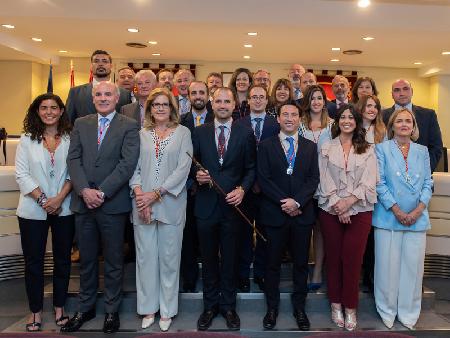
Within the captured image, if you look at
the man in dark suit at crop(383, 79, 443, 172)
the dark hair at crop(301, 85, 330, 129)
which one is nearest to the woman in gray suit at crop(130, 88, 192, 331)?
the dark hair at crop(301, 85, 330, 129)

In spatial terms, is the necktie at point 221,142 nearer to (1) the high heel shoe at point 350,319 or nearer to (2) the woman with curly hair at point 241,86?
(2) the woman with curly hair at point 241,86

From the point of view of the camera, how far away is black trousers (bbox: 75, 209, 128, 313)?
9.82 feet

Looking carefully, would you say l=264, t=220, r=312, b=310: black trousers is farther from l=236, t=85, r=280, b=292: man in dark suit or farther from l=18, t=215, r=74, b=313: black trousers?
l=18, t=215, r=74, b=313: black trousers

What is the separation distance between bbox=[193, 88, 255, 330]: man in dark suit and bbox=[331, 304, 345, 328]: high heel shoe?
→ 28.4 inches

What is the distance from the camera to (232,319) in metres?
3.12

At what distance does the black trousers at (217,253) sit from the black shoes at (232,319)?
0.03 meters

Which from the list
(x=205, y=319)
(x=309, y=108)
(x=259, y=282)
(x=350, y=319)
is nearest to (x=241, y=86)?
(x=309, y=108)

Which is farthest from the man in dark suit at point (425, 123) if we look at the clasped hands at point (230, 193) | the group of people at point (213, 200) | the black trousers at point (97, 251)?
the black trousers at point (97, 251)

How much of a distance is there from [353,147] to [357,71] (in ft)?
29.1

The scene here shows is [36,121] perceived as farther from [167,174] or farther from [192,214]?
[192,214]

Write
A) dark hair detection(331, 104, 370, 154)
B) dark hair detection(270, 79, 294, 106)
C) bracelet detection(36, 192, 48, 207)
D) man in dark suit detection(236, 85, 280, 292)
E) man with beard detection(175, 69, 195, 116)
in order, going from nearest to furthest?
bracelet detection(36, 192, 48, 207) < dark hair detection(331, 104, 370, 154) < man in dark suit detection(236, 85, 280, 292) < dark hair detection(270, 79, 294, 106) < man with beard detection(175, 69, 195, 116)

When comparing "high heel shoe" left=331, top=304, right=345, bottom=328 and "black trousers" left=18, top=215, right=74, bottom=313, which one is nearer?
"black trousers" left=18, top=215, right=74, bottom=313

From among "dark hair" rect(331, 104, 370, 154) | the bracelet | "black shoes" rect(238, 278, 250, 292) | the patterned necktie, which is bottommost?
"black shoes" rect(238, 278, 250, 292)

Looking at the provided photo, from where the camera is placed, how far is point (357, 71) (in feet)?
37.2
